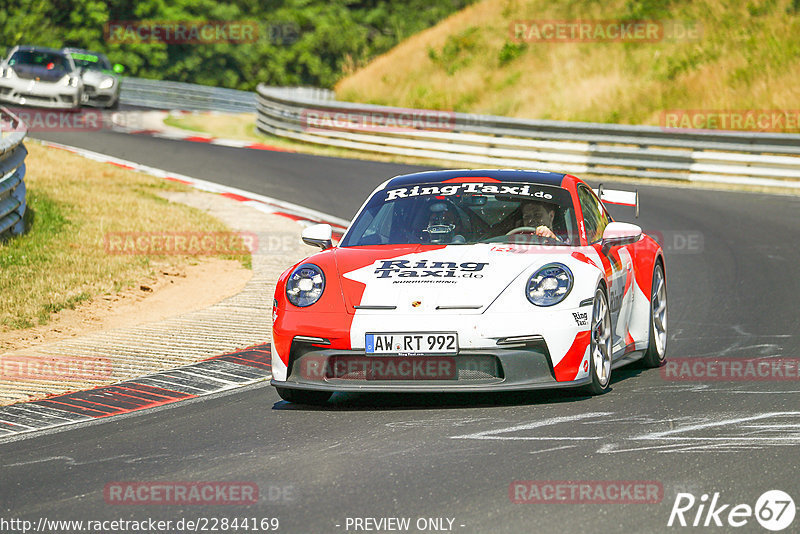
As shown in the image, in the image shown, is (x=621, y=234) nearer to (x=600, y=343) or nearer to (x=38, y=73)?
(x=600, y=343)

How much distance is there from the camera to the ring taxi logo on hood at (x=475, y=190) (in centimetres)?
793

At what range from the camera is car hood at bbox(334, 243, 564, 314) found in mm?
6660

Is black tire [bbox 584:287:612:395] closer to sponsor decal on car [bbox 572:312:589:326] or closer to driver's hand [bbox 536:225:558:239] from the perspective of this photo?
sponsor decal on car [bbox 572:312:589:326]

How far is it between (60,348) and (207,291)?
258cm

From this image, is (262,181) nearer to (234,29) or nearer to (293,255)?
(293,255)


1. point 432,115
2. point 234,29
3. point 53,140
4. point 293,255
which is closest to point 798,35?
point 432,115

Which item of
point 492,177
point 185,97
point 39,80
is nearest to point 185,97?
point 185,97

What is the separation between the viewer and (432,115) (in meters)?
24.1

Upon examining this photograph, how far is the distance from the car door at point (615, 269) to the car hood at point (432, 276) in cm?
49

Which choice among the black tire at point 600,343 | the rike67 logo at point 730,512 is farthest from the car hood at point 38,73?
the rike67 logo at point 730,512

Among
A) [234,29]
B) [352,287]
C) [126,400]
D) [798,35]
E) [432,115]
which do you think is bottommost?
[126,400]

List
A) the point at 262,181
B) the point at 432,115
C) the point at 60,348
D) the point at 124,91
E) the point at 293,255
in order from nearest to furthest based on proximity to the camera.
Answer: the point at 60,348 → the point at 293,255 → the point at 262,181 → the point at 432,115 → the point at 124,91

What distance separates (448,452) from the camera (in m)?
5.74

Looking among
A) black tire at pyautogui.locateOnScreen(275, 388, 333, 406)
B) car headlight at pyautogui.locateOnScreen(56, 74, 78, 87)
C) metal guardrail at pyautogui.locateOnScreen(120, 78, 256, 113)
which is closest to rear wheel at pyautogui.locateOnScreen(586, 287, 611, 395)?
black tire at pyautogui.locateOnScreen(275, 388, 333, 406)
